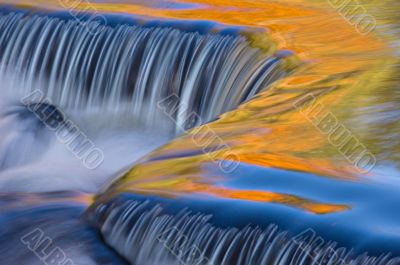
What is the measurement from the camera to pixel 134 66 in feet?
20.5

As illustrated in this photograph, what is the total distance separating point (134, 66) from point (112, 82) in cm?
18

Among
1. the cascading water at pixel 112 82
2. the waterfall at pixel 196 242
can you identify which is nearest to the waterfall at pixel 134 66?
the cascading water at pixel 112 82

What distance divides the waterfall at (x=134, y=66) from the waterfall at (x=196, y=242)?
176 cm

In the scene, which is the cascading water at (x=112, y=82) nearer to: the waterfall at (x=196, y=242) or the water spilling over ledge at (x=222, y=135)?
the water spilling over ledge at (x=222, y=135)

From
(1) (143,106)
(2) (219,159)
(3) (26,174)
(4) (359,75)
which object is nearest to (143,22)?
(1) (143,106)

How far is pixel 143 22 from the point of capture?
21.0 feet

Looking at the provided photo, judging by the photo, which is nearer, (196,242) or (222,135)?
(196,242)

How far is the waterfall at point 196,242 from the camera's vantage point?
3.29 meters

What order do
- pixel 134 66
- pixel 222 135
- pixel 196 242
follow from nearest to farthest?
pixel 196 242 < pixel 222 135 < pixel 134 66

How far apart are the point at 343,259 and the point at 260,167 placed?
31.1 inches

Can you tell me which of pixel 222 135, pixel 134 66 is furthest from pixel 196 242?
pixel 134 66

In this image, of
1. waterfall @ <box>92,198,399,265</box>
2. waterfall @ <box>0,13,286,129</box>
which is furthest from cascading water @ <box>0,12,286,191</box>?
waterfall @ <box>92,198,399,265</box>

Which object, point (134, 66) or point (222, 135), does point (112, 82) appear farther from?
point (222, 135)

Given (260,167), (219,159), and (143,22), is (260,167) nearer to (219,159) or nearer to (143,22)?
(219,159)
